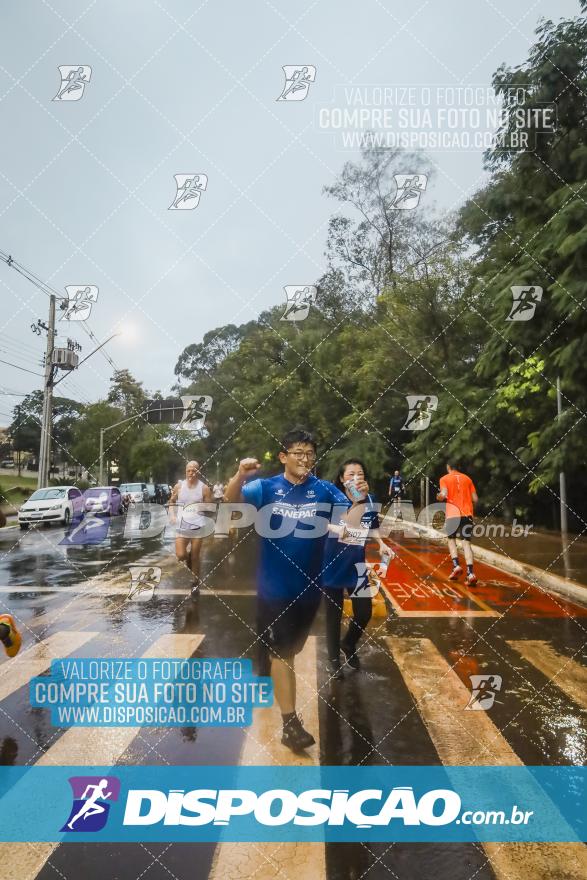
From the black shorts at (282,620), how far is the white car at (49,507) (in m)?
21.8

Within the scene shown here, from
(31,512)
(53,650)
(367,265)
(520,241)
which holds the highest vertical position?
(367,265)

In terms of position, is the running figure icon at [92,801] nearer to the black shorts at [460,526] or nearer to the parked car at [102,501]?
the black shorts at [460,526]

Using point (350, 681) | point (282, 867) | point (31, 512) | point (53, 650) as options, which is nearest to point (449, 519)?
point (350, 681)

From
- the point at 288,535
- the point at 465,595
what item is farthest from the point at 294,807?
the point at 465,595

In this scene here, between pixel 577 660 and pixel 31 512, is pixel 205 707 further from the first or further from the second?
pixel 31 512

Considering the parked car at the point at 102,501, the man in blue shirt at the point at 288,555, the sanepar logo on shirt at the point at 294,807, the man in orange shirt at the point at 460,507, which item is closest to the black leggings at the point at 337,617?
the man in blue shirt at the point at 288,555

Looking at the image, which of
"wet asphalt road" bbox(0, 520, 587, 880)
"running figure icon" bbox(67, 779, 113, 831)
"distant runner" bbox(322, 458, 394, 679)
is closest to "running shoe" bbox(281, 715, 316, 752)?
"wet asphalt road" bbox(0, 520, 587, 880)

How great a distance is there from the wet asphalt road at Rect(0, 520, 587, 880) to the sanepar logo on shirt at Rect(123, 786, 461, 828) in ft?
0.82

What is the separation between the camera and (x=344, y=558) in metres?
5.59

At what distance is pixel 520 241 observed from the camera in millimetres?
13164

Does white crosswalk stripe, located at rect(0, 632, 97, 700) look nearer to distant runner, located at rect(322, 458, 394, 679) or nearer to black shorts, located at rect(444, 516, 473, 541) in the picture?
distant runner, located at rect(322, 458, 394, 679)

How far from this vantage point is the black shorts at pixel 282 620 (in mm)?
4258

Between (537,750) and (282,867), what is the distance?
1.99m

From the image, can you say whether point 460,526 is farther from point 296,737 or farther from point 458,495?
point 296,737
